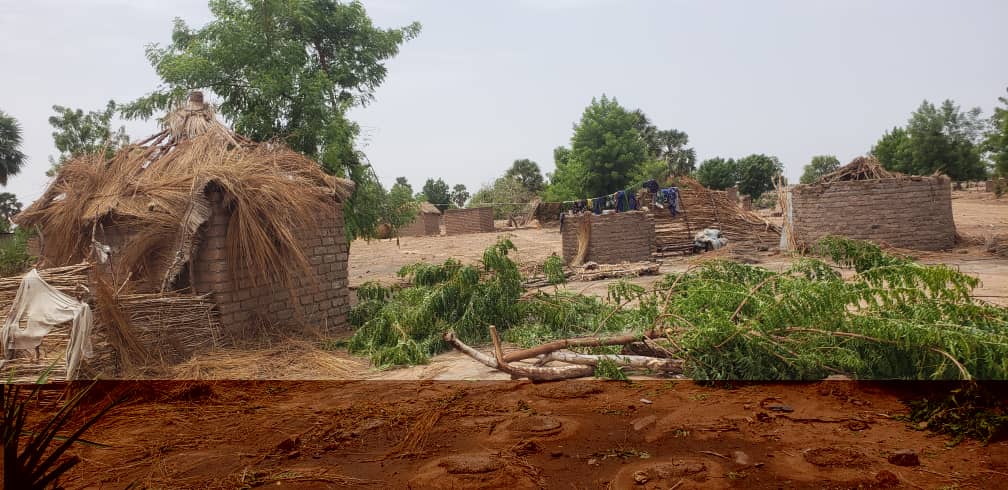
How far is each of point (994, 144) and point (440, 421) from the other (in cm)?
1458

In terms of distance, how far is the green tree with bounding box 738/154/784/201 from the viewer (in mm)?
25922

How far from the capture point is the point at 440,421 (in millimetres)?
3996

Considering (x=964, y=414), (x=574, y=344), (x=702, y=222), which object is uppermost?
(x=702, y=222)

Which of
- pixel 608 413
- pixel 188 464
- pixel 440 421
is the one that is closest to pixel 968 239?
pixel 608 413

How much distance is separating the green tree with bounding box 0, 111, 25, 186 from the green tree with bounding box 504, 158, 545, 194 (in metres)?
18.2

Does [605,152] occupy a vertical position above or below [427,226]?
above

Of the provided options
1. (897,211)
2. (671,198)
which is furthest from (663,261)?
(897,211)

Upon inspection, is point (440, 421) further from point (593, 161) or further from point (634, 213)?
point (593, 161)

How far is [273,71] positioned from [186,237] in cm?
342

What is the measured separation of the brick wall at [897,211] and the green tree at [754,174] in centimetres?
1382

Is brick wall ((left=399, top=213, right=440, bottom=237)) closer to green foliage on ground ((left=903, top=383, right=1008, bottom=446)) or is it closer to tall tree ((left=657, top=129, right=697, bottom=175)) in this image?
tall tree ((left=657, top=129, right=697, bottom=175))

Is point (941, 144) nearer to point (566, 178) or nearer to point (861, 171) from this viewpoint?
point (861, 171)

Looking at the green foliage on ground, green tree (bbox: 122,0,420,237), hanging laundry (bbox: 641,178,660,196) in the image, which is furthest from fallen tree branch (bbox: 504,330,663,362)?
hanging laundry (bbox: 641,178,660,196)

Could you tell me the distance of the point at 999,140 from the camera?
12.8 meters
